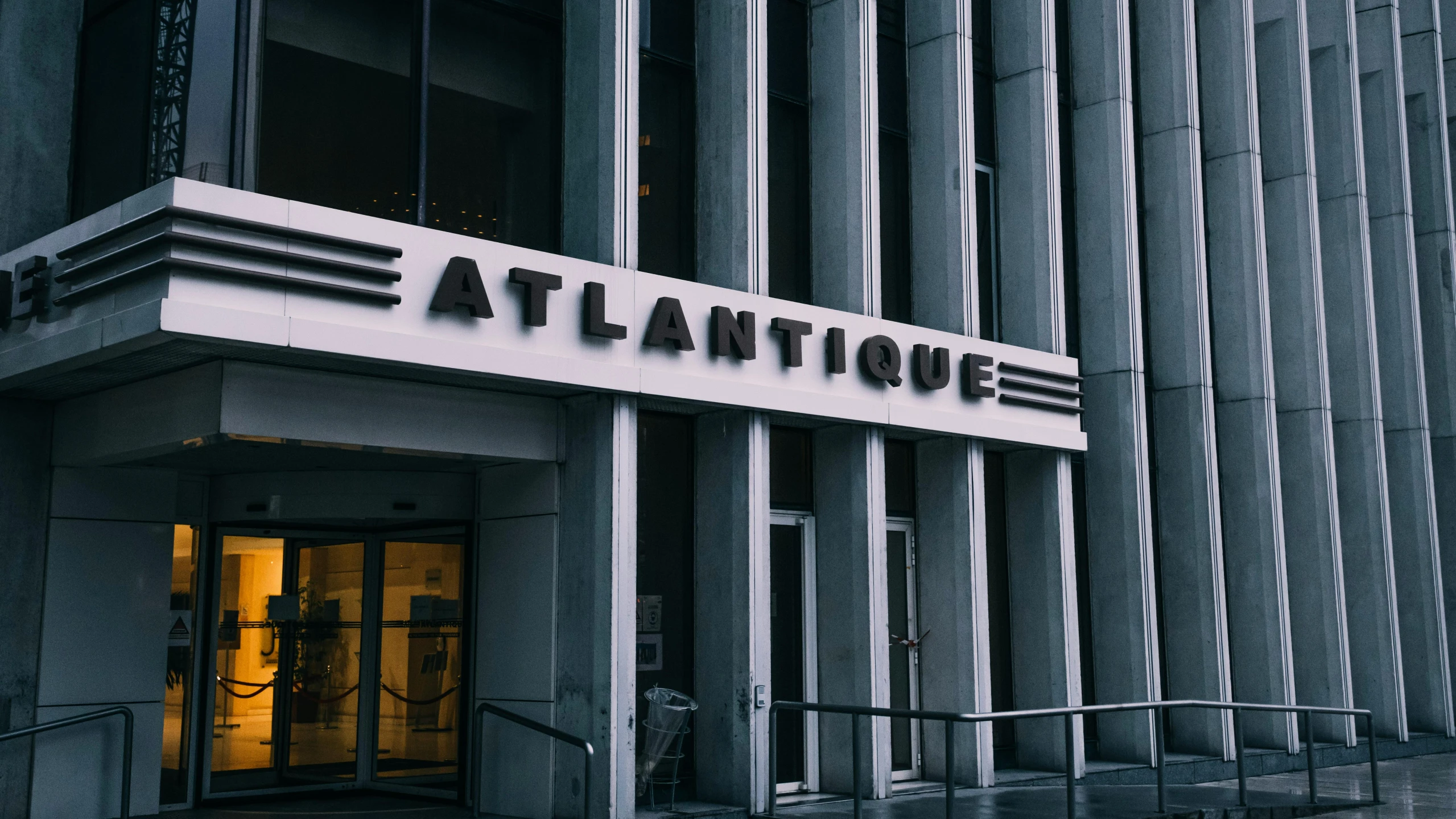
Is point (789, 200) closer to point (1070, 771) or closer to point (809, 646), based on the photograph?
point (809, 646)

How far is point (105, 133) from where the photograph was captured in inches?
435

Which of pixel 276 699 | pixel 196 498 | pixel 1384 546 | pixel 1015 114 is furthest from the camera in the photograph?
pixel 1384 546

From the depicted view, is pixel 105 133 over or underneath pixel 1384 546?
over

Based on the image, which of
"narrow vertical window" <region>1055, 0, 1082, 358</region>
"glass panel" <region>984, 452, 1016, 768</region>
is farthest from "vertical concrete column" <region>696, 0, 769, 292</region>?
"narrow vertical window" <region>1055, 0, 1082, 358</region>

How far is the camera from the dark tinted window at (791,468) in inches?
541

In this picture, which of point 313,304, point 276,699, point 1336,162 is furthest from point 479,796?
point 1336,162

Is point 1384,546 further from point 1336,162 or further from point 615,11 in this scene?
point 615,11

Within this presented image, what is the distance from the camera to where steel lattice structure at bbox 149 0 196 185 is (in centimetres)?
975

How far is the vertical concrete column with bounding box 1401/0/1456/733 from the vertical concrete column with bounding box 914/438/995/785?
10.9 meters

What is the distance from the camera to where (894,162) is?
15688 mm

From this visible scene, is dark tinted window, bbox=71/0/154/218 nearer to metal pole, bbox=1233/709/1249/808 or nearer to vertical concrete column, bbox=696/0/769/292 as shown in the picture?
vertical concrete column, bbox=696/0/769/292

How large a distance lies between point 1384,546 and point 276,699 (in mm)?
15284

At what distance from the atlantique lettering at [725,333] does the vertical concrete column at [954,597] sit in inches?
35.2

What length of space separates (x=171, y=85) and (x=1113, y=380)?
445 inches
